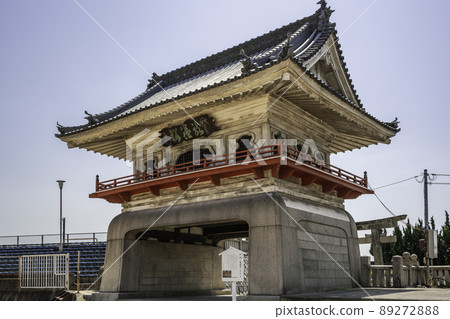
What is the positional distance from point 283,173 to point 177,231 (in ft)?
24.3

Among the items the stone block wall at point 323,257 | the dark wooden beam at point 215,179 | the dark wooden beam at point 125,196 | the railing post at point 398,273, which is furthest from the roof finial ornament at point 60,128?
the railing post at point 398,273

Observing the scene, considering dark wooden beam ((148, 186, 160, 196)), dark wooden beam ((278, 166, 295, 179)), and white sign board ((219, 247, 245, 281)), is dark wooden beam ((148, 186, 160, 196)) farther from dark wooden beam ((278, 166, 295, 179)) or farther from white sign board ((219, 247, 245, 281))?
white sign board ((219, 247, 245, 281))

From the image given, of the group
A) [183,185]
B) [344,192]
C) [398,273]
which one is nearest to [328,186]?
[344,192]

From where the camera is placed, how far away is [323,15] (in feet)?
66.3

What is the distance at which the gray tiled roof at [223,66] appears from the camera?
18.4 metres

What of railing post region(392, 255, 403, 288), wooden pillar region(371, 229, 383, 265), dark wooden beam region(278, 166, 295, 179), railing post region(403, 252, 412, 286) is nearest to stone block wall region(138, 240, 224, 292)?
dark wooden beam region(278, 166, 295, 179)

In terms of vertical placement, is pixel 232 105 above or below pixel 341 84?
below

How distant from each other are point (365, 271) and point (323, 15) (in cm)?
1138

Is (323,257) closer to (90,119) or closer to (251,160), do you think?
(251,160)

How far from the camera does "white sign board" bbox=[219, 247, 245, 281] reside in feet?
37.1

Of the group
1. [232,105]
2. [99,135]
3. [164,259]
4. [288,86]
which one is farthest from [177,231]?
[288,86]
